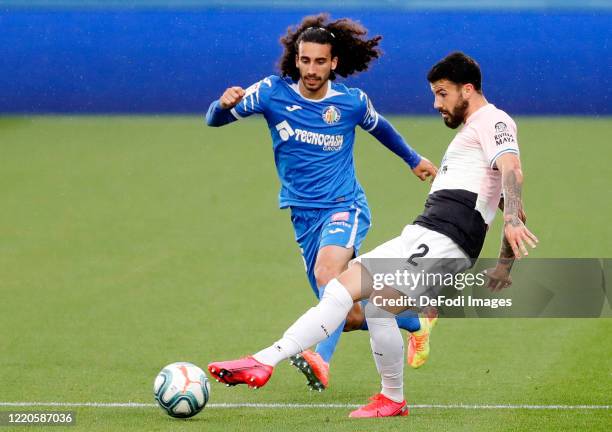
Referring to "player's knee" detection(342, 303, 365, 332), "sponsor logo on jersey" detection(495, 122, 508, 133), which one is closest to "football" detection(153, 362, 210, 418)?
"player's knee" detection(342, 303, 365, 332)

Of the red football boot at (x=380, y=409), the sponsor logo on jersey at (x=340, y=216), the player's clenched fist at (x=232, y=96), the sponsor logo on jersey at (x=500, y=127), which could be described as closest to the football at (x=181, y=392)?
the red football boot at (x=380, y=409)

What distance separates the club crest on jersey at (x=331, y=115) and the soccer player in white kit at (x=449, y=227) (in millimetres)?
1288

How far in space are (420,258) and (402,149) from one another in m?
1.95

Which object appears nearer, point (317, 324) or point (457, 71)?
point (317, 324)

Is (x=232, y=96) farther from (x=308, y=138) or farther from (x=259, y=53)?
→ (x=259, y=53)

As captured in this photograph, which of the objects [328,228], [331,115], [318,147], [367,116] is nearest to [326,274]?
[328,228]

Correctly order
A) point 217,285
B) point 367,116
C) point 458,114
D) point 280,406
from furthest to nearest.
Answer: point 217,285
point 367,116
point 280,406
point 458,114

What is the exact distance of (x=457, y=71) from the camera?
6496mm

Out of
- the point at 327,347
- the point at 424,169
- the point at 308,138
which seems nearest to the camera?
the point at 327,347

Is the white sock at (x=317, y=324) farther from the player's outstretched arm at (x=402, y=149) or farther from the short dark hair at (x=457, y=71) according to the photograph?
the player's outstretched arm at (x=402, y=149)

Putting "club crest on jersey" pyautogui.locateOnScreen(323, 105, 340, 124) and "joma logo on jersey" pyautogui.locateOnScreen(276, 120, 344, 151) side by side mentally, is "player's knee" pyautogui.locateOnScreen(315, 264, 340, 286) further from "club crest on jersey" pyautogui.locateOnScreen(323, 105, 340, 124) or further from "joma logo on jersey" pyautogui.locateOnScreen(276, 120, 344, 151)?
"club crest on jersey" pyautogui.locateOnScreen(323, 105, 340, 124)

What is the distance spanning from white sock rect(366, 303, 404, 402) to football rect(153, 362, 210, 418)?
3.03 feet

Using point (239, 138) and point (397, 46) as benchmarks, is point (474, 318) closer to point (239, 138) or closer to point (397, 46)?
point (239, 138)

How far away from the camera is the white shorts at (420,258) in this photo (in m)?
6.30
